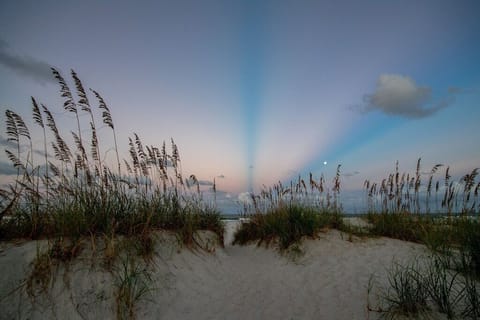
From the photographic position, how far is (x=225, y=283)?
Result: 16.6ft

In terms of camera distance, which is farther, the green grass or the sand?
the green grass

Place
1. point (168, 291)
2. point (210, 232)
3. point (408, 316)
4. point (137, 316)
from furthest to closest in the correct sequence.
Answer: point (210, 232)
point (168, 291)
point (137, 316)
point (408, 316)

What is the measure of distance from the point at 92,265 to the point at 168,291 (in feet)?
4.10

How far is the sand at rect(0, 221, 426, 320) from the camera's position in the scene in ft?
11.0

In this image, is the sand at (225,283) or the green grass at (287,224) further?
the green grass at (287,224)

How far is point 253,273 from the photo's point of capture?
5.64 meters

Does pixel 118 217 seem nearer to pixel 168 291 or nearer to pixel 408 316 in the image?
pixel 168 291

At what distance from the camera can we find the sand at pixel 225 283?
3355 millimetres

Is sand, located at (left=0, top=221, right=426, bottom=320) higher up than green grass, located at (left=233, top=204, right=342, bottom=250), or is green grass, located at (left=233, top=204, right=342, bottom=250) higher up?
green grass, located at (left=233, top=204, right=342, bottom=250)

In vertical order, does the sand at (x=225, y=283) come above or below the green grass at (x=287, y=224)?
below

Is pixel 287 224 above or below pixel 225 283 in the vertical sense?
above

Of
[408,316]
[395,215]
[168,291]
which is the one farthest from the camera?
[395,215]

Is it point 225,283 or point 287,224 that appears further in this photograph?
point 287,224

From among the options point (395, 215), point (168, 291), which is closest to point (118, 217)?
point (168, 291)
